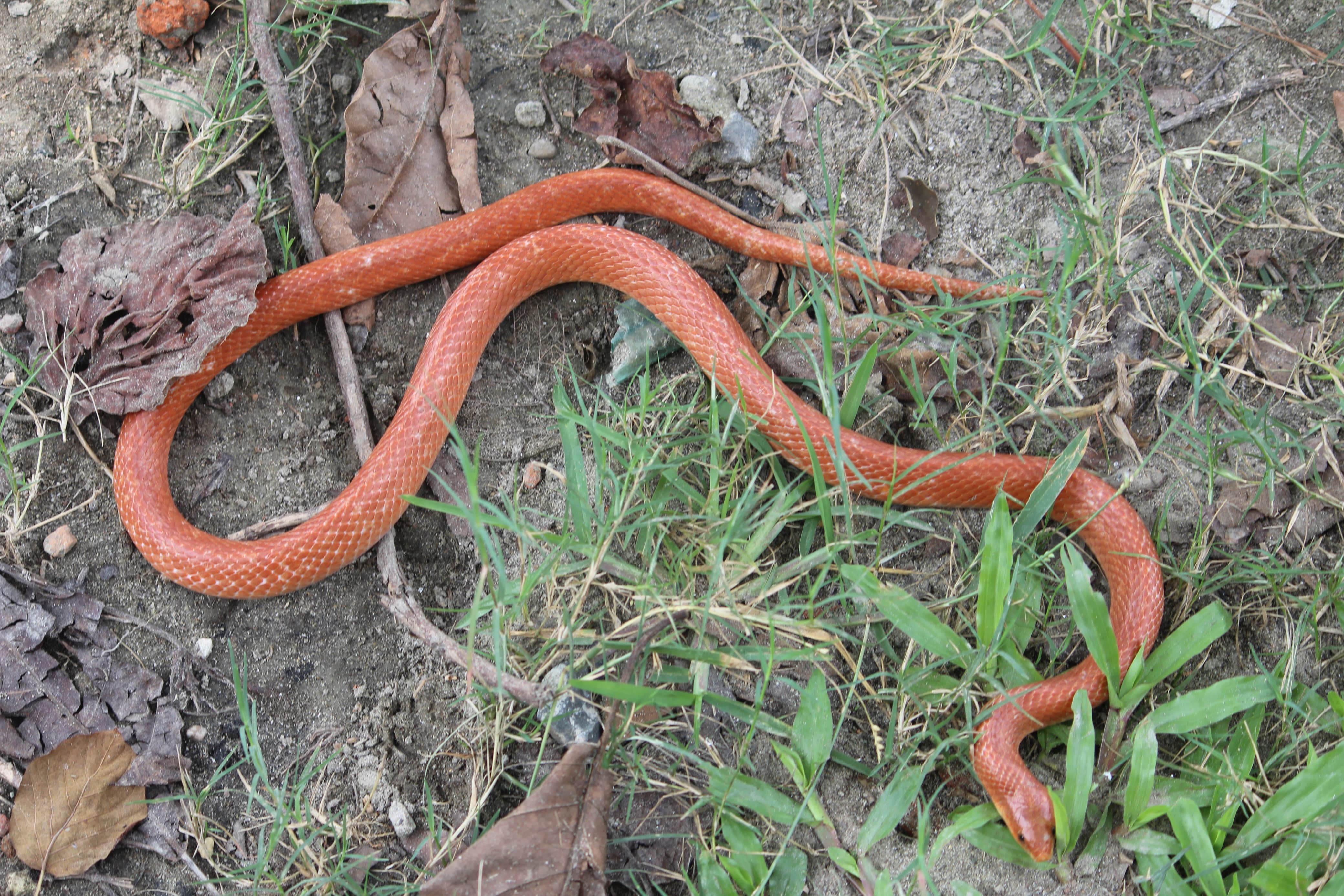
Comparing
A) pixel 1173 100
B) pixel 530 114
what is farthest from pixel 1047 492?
pixel 530 114

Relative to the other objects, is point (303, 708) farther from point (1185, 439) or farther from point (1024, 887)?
point (1185, 439)

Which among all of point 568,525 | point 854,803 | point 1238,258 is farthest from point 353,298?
point 1238,258

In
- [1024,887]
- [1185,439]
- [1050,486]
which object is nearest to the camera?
[1024,887]

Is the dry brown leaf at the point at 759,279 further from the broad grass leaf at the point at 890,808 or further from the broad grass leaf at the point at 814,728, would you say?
the broad grass leaf at the point at 890,808

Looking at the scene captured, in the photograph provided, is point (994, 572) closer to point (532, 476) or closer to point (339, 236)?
point (532, 476)

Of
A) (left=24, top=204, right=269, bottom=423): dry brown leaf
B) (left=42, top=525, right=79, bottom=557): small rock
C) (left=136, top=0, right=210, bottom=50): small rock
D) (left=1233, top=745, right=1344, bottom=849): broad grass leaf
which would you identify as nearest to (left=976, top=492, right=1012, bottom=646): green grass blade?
(left=1233, top=745, right=1344, bottom=849): broad grass leaf

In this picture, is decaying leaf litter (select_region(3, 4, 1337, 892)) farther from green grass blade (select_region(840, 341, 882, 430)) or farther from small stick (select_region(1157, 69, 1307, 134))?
green grass blade (select_region(840, 341, 882, 430))

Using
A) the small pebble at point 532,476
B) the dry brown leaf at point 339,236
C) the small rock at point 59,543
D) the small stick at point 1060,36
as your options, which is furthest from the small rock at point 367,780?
the small stick at point 1060,36
